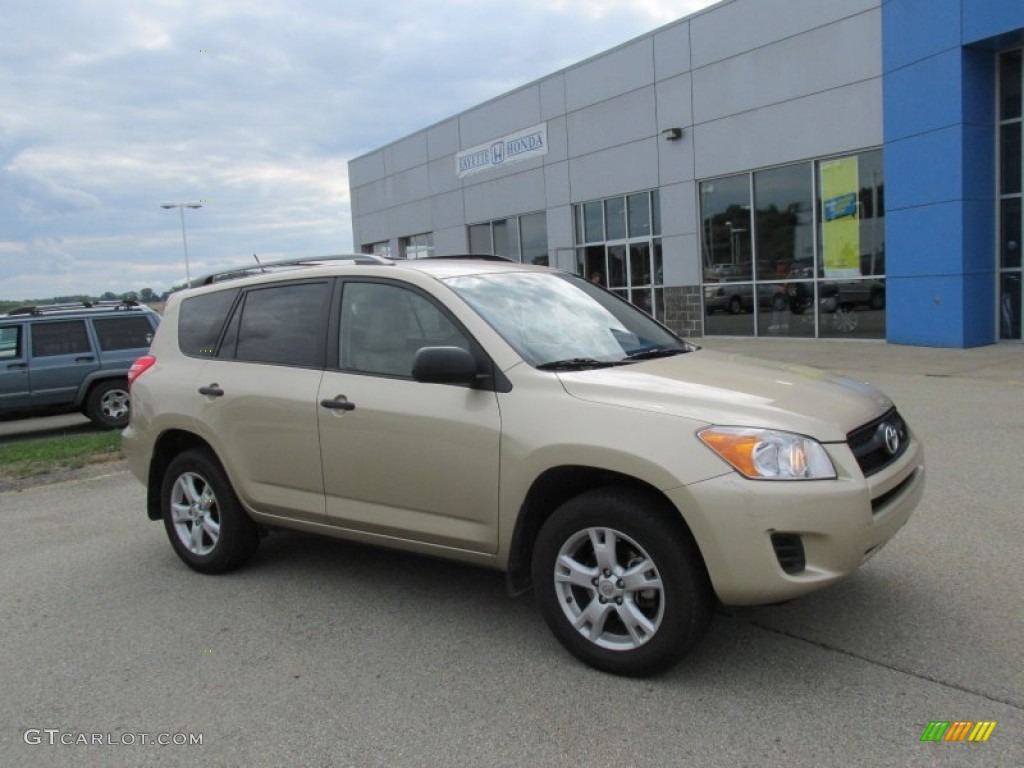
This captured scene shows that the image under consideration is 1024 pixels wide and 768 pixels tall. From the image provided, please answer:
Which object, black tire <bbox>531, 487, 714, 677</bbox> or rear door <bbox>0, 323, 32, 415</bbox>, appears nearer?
black tire <bbox>531, 487, 714, 677</bbox>

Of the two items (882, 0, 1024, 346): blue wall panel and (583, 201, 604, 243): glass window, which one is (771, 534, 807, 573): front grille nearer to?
(882, 0, 1024, 346): blue wall panel

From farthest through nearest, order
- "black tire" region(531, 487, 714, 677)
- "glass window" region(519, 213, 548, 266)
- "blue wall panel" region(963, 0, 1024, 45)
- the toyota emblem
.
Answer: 1. "glass window" region(519, 213, 548, 266)
2. "blue wall panel" region(963, 0, 1024, 45)
3. the toyota emblem
4. "black tire" region(531, 487, 714, 677)

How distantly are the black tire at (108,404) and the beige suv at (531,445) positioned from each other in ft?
26.2

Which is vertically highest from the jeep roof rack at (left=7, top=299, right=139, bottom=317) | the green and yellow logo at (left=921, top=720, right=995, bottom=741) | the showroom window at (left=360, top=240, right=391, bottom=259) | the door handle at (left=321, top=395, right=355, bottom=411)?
the showroom window at (left=360, top=240, right=391, bottom=259)

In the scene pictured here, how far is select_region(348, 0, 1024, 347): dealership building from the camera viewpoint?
46.6 ft

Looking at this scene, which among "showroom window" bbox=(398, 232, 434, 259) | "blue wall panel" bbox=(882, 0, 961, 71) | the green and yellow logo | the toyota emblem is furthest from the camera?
"showroom window" bbox=(398, 232, 434, 259)

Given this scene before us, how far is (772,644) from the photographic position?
362 centimetres

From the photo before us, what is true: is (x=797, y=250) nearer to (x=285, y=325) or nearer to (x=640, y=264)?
(x=640, y=264)

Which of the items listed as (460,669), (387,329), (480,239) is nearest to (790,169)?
(480,239)

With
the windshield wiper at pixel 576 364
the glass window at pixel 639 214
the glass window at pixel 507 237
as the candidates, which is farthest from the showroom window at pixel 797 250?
the windshield wiper at pixel 576 364

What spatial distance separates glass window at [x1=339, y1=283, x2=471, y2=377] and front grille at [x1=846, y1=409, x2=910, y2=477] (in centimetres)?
176

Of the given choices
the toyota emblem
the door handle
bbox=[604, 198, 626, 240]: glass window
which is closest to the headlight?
the toyota emblem

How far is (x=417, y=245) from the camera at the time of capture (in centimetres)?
2991

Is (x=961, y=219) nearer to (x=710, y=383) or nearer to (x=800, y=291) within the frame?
(x=800, y=291)
